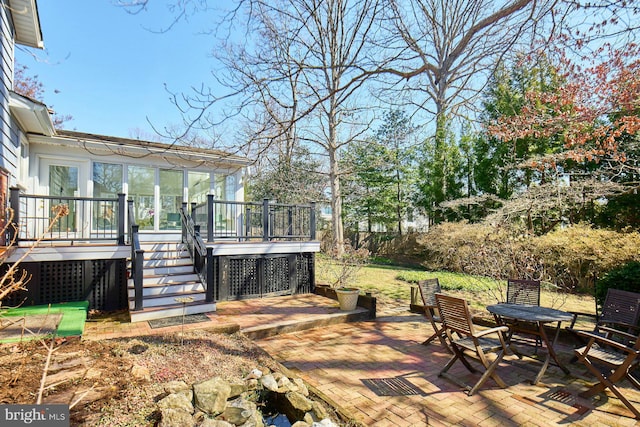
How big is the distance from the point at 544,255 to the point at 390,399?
9.29 meters

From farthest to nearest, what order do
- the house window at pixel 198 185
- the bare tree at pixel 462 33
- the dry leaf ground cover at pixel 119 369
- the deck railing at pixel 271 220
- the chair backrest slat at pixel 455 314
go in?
the house window at pixel 198 185 → the deck railing at pixel 271 220 → the bare tree at pixel 462 33 → the chair backrest slat at pixel 455 314 → the dry leaf ground cover at pixel 119 369

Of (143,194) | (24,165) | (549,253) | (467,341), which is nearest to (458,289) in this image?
(549,253)

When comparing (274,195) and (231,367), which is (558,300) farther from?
(274,195)

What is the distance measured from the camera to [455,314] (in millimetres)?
3955

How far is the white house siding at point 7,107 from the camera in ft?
18.7

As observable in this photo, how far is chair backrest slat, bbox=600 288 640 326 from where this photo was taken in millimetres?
4160

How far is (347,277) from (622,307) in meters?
5.54

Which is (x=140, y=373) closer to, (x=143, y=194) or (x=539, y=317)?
(x=539, y=317)

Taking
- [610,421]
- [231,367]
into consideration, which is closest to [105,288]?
[231,367]

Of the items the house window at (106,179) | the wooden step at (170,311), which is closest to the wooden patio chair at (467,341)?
the wooden step at (170,311)

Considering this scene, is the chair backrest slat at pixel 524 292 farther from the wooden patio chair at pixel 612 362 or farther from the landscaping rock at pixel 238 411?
the landscaping rock at pixel 238 411

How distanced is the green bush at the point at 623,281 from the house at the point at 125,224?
18.9 ft

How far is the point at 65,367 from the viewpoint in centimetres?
328
